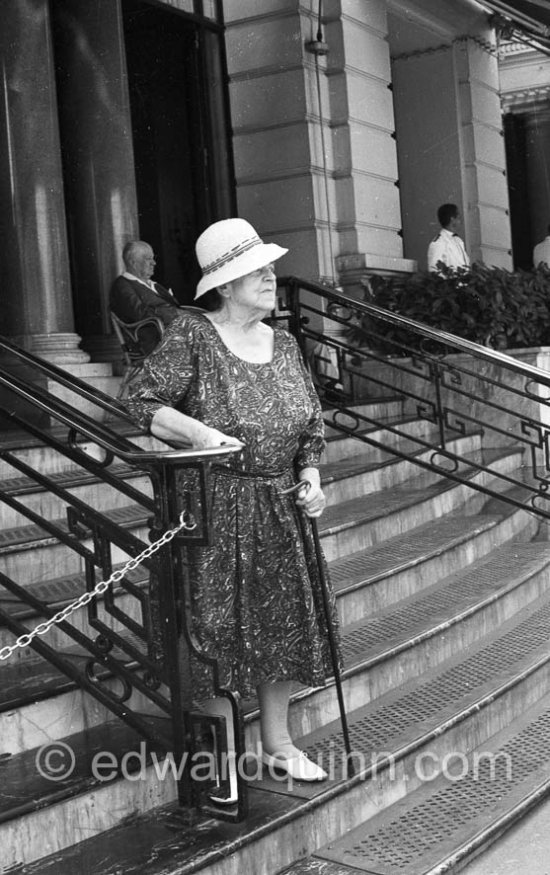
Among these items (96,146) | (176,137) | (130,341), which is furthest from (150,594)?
(176,137)

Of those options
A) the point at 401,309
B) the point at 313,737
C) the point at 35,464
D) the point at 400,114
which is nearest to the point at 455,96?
the point at 400,114

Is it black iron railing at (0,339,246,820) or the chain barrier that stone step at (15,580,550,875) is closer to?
black iron railing at (0,339,246,820)

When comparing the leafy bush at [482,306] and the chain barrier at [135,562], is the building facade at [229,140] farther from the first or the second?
the chain barrier at [135,562]

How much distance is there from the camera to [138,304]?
802 cm

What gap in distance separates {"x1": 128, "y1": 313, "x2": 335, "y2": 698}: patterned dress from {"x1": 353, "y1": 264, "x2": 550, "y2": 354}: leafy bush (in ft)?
17.7

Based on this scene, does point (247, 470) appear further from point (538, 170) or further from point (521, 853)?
point (538, 170)

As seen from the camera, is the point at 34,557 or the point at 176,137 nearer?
the point at 34,557

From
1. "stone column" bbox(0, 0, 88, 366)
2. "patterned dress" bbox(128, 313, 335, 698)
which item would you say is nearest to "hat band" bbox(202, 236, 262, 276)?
"patterned dress" bbox(128, 313, 335, 698)

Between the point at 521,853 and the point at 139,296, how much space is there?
16.9ft

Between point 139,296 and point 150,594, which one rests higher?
point 139,296

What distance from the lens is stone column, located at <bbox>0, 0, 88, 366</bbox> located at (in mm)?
7758

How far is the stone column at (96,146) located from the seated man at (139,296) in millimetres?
482

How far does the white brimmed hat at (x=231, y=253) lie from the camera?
3.65m

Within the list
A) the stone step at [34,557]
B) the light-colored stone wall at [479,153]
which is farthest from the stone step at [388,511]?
the light-colored stone wall at [479,153]
